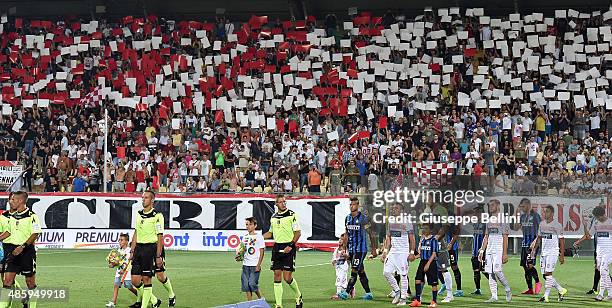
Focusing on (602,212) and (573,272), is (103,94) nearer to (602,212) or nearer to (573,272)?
(573,272)

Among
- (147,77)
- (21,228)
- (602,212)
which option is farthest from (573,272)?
(147,77)

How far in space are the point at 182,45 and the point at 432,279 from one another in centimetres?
3300

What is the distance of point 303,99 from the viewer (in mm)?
46062

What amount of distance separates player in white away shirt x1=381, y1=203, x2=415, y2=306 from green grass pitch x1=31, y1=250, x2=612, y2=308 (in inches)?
17.0

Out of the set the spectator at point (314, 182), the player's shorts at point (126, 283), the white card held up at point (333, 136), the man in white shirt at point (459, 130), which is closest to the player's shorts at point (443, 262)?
the player's shorts at point (126, 283)

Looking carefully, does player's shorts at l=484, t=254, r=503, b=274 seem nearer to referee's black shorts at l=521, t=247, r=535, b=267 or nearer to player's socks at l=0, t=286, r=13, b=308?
referee's black shorts at l=521, t=247, r=535, b=267

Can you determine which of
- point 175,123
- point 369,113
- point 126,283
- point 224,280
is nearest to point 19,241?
point 126,283

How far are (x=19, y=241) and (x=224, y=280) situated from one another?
8.41m

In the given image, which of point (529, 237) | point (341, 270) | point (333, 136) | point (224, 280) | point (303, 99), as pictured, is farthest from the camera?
point (303, 99)

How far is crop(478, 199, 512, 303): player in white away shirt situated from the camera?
21.2 meters

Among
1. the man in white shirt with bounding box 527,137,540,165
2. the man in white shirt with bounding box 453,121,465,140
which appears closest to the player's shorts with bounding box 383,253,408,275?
the man in white shirt with bounding box 527,137,540,165

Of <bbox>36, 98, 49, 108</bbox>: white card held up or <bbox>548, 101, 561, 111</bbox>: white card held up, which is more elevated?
<bbox>36, 98, 49, 108</bbox>: white card held up

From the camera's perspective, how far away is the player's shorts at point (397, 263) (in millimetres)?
20750

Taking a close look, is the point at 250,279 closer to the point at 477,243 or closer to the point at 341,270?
the point at 341,270
